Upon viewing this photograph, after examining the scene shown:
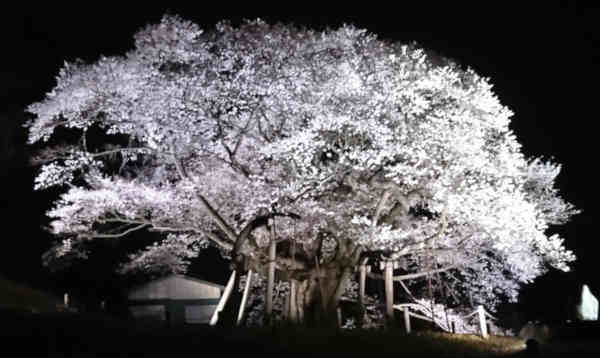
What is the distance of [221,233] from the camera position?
21516 millimetres

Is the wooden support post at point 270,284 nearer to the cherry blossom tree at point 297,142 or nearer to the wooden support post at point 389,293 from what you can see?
the cherry blossom tree at point 297,142

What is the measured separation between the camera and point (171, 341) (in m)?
10.2

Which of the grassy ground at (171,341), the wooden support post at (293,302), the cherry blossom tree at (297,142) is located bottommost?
the grassy ground at (171,341)

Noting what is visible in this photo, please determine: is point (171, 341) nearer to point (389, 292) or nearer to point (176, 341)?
point (176, 341)

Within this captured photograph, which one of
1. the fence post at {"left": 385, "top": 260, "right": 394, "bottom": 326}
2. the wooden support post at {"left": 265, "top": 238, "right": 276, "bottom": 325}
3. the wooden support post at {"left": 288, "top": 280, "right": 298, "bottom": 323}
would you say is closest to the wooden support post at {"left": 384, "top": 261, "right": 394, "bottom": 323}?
the fence post at {"left": 385, "top": 260, "right": 394, "bottom": 326}

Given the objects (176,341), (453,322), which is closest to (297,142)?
(176,341)

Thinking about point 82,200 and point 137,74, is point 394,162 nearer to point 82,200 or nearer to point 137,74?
point 137,74

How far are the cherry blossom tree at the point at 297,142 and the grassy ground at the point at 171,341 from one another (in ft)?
18.3

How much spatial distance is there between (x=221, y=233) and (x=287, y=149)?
5262mm

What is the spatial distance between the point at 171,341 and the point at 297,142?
836cm

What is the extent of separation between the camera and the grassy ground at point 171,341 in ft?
32.3

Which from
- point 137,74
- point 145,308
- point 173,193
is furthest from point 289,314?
point 145,308

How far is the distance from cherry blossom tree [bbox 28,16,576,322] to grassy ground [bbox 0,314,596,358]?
5.59m

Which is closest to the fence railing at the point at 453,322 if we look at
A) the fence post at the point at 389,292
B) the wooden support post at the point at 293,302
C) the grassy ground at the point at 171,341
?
the fence post at the point at 389,292
